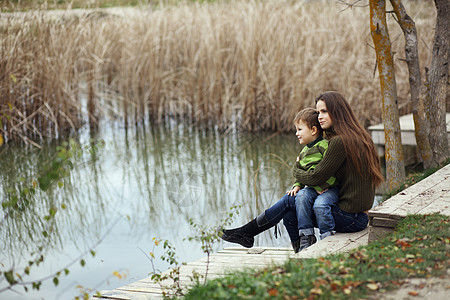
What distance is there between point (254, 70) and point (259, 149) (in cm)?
128

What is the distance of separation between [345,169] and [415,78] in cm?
180

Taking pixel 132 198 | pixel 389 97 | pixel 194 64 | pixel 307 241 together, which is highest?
pixel 194 64

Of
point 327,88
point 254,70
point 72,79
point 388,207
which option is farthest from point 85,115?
point 388,207

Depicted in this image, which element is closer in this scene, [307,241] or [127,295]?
[127,295]

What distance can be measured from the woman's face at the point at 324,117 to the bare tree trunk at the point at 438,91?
170 cm

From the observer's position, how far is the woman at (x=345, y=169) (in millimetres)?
3688

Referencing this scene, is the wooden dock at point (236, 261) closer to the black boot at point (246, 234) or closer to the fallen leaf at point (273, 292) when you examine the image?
the black boot at point (246, 234)

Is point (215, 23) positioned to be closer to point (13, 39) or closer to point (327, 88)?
point (327, 88)

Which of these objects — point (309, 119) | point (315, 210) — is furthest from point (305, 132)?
point (315, 210)

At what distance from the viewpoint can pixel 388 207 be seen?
3520 millimetres

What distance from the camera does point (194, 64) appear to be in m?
9.24

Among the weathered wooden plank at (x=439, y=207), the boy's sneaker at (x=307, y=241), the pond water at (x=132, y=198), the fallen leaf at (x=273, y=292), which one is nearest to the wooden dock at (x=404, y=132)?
the pond water at (x=132, y=198)

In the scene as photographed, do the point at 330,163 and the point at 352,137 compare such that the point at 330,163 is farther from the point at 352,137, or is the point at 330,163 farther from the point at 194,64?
the point at 194,64

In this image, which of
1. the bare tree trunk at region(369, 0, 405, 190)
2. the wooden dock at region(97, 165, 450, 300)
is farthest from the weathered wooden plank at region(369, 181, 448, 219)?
the bare tree trunk at region(369, 0, 405, 190)
